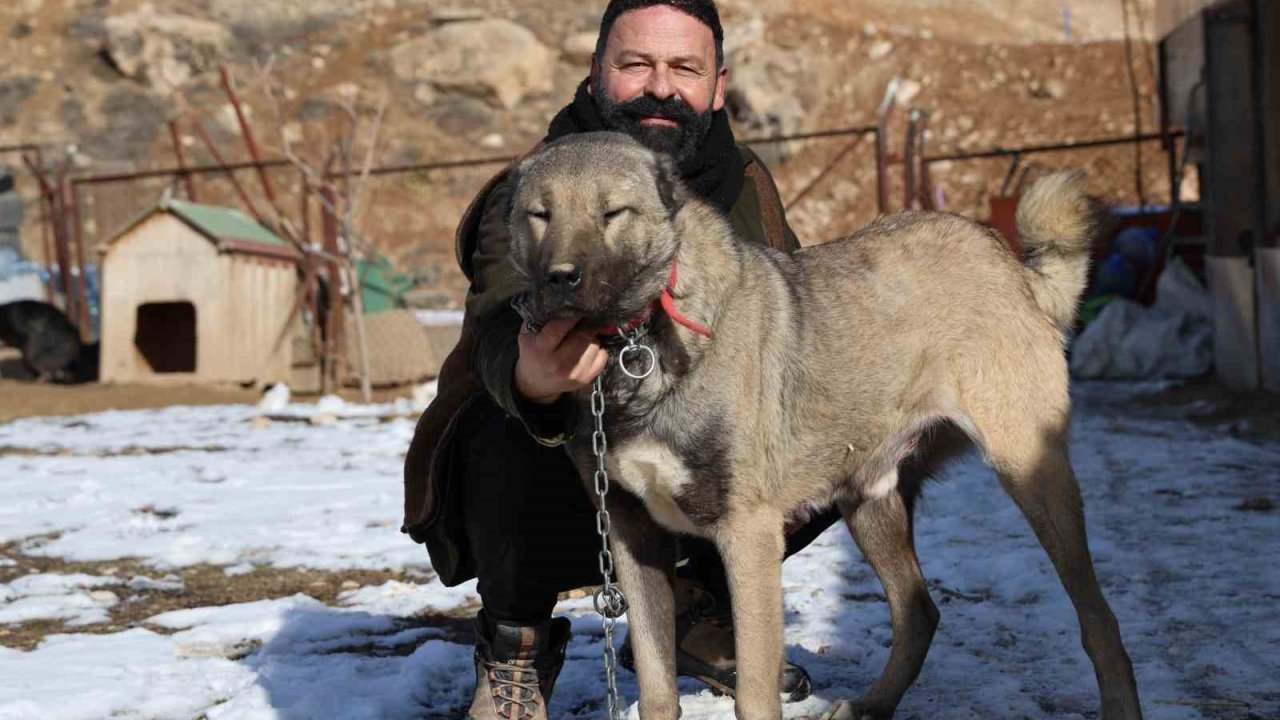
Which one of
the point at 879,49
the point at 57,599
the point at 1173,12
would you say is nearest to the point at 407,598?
the point at 57,599

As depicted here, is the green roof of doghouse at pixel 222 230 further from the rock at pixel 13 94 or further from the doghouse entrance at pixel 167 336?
the rock at pixel 13 94

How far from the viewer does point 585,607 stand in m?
4.47

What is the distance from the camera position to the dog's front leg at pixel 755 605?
9.01 feet

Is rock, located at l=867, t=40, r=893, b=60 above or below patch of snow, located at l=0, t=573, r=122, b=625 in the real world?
above

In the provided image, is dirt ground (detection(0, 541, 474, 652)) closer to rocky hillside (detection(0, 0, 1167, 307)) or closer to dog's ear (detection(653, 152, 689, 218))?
dog's ear (detection(653, 152, 689, 218))

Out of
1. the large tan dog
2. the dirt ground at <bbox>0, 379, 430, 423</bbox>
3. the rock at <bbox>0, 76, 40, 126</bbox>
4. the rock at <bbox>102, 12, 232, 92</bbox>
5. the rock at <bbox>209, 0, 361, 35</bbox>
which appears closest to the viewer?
the large tan dog

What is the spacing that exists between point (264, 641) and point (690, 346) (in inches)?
85.6

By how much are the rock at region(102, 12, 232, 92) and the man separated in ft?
81.6

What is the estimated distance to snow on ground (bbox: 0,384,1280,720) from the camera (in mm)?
3461

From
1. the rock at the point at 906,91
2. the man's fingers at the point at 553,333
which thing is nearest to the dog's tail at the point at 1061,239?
the man's fingers at the point at 553,333

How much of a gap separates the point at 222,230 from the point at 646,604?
10690mm

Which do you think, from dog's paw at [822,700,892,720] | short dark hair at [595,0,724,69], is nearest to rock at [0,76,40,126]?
short dark hair at [595,0,724,69]

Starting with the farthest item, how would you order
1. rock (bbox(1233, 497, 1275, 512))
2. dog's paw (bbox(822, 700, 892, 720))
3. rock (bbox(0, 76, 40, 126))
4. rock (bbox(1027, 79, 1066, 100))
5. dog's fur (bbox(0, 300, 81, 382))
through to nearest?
rock (bbox(0, 76, 40, 126)), rock (bbox(1027, 79, 1066, 100)), dog's fur (bbox(0, 300, 81, 382)), rock (bbox(1233, 497, 1275, 512)), dog's paw (bbox(822, 700, 892, 720))

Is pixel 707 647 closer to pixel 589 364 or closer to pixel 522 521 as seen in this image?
pixel 522 521
